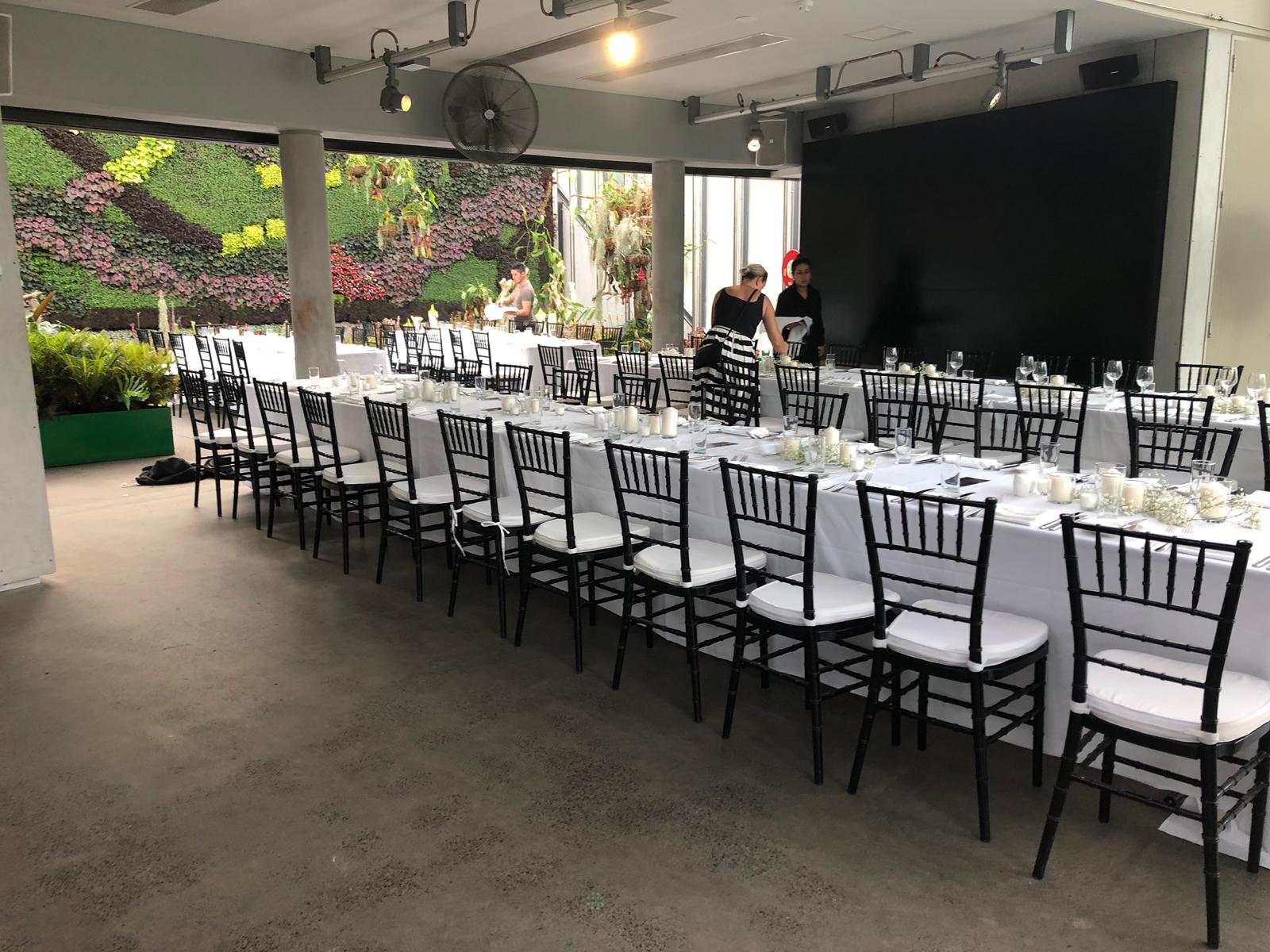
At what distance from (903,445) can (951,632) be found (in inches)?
56.2

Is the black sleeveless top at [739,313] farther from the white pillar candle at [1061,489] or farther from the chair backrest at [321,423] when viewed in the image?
the white pillar candle at [1061,489]

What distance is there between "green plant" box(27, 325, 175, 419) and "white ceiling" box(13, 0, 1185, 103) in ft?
9.23

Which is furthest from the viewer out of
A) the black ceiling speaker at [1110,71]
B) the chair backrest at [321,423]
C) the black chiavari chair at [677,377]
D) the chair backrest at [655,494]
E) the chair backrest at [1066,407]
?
the black chiavari chair at [677,377]

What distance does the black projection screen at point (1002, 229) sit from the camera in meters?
8.80

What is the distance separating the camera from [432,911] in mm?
2697

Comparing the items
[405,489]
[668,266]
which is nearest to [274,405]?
[405,489]

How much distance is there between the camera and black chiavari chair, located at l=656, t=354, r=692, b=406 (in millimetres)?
9207

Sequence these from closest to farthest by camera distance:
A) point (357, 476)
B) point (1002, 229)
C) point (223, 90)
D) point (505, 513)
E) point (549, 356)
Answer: point (505, 513) < point (357, 476) < point (223, 90) < point (1002, 229) < point (549, 356)

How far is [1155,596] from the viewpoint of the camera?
9.97ft

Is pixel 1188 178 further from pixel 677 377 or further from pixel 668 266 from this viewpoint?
pixel 668 266

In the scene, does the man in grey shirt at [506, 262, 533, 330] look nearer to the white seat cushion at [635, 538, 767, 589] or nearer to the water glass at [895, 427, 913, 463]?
the water glass at [895, 427, 913, 463]

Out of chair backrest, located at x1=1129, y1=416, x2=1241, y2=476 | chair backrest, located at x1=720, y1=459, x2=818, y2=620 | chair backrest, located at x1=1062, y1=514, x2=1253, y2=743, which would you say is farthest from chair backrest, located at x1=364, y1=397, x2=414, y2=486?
chair backrest, located at x1=1129, y1=416, x2=1241, y2=476

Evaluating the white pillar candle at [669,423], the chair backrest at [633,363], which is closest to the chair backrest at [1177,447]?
the white pillar candle at [669,423]

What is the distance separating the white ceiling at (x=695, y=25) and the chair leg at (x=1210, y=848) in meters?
6.07
